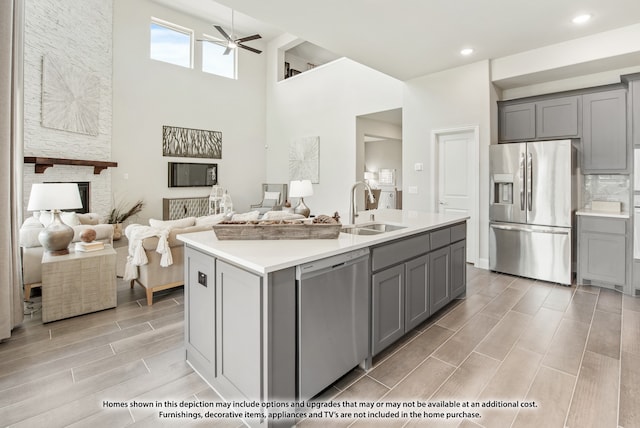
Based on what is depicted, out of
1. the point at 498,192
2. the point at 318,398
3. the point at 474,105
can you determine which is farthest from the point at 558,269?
the point at 318,398

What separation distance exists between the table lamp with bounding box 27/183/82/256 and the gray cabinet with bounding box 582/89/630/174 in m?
5.66

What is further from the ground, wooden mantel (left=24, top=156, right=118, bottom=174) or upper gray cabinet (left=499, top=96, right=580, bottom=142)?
upper gray cabinet (left=499, top=96, right=580, bottom=142)

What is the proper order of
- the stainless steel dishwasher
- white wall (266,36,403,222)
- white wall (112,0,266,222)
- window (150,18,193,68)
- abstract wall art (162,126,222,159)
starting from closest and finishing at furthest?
the stainless steel dishwasher, white wall (266,36,403,222), white wall (112,0,266,222), window (150,18,193,68), abstract wall art (162,126,222,159)

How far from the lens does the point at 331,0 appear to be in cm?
307

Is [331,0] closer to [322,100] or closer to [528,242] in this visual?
[528,242]

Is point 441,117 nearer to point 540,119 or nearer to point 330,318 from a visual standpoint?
point 540,119

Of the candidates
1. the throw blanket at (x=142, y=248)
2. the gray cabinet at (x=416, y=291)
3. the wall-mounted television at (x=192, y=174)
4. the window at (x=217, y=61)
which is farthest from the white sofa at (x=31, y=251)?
the window at (x=217, y=61)

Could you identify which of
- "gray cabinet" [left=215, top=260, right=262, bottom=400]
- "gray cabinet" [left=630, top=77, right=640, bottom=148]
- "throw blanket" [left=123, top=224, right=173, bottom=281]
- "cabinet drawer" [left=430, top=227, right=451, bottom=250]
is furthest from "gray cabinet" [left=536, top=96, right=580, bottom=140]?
"throw blanket" [left=123, top=224, right=173, bottom=281]

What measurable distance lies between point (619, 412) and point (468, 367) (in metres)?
0.74

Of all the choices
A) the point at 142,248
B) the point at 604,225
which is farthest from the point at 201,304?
the point at 604,225

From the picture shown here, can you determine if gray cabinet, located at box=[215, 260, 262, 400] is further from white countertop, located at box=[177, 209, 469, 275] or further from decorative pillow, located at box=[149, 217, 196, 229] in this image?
decorative pillow, located at box=[149, 217, 196, 229]

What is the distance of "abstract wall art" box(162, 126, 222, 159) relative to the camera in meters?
7.67

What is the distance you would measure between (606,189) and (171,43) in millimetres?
8898

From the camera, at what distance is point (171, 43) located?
7734mm
